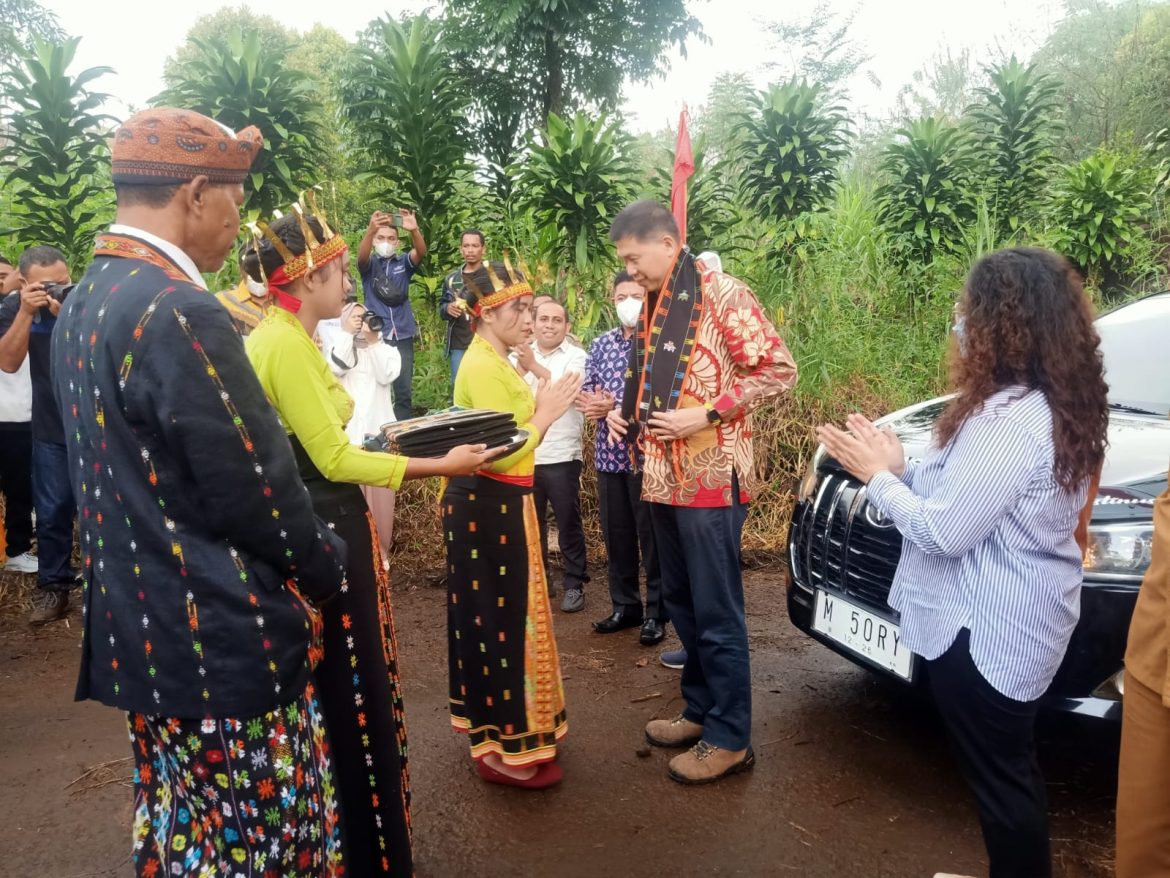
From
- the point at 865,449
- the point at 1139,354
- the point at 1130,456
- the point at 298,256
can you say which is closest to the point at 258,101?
the point at 298,256

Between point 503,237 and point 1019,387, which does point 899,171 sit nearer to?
point 503,237

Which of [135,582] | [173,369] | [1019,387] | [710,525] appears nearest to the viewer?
[173,369]

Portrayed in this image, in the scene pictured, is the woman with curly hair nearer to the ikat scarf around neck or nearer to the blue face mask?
the blue face mask

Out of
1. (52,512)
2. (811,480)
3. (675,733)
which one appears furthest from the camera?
(52,512)

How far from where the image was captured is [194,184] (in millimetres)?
1763

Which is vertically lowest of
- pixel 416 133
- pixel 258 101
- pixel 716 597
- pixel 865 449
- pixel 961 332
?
pixel 716 597

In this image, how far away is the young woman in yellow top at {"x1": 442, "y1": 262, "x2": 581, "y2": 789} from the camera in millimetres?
3252

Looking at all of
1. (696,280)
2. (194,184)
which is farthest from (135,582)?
(696,280)

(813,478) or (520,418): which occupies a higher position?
(520,418)

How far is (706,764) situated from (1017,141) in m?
9.20

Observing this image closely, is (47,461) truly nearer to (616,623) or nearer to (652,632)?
(616,623)

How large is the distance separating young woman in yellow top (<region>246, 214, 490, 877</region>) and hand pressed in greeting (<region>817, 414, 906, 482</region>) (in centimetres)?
100

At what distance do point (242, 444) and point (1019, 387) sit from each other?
68.5 inches

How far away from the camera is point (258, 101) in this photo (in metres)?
7.82
